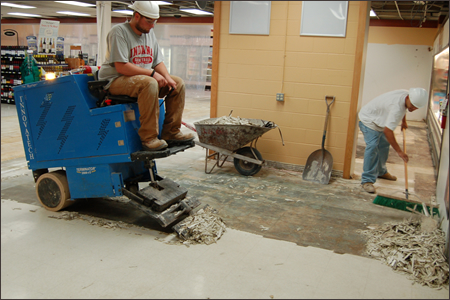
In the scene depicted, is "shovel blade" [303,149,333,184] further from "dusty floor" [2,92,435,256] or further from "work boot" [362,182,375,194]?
"work boot" [362,182,375,194]

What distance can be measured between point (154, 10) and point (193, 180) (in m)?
2.32

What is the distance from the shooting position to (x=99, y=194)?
11.5 feet

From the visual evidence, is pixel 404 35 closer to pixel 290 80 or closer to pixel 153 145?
pixel 290 80

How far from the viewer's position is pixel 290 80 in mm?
5387

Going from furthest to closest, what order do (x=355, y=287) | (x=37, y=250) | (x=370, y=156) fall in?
(x=370, y=156)
(x=37, y=250)
(x=355, y=287)

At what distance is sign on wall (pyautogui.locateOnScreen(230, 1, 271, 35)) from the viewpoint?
536 centimetres

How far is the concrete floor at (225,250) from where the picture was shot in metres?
2.50

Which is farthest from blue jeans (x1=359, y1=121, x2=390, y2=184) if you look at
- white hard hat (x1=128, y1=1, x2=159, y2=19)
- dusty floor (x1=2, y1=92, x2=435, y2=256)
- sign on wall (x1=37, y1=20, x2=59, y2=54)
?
sign on wall (x1=37, y1=20, x2=59, y2=54)

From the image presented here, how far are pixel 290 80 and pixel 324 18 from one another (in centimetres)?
95

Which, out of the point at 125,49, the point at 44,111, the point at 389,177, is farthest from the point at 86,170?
the point at 389,177

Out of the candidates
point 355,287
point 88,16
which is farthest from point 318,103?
point 88,16

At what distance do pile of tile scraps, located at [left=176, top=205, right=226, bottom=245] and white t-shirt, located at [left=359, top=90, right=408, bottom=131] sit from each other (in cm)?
252

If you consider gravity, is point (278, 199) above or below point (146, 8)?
below

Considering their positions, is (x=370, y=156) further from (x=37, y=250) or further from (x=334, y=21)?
(x=37, y=250)
